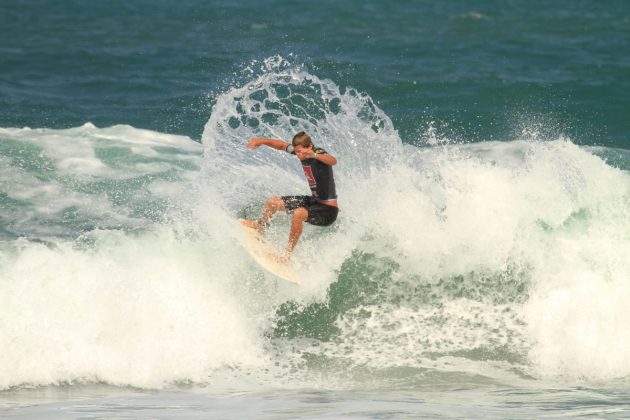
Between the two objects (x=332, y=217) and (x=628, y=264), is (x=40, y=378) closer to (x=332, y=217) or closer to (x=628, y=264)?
(x=332, y=217)

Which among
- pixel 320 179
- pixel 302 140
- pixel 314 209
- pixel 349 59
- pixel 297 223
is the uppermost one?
pixel 349 59

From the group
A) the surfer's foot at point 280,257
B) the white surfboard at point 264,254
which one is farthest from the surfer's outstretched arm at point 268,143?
the surfer's foot at point 280,257

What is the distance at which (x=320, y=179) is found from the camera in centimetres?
1133

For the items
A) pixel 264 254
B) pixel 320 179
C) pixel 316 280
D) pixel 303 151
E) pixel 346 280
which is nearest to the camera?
pixel 303 151

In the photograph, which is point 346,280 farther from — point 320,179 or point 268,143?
point 268,143

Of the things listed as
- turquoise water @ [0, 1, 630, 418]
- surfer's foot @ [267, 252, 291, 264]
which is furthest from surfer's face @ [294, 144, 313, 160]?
surfer's foot @ [267, 252, 291, 264]

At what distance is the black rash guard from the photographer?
11.3 m

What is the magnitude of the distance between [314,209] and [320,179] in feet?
1.14

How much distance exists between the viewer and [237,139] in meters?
12.9

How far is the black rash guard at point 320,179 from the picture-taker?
37.0ft

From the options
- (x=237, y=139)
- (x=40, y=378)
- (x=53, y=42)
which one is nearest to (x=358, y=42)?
(x=53, y=42)

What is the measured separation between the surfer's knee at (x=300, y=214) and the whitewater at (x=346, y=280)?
0.57 metres

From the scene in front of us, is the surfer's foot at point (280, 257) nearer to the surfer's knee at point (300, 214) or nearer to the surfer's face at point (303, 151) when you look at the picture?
the surfer's knee at point (300, 214)

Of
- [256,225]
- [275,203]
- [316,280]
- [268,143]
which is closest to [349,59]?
[316,280]
